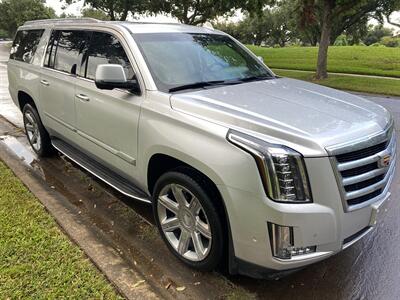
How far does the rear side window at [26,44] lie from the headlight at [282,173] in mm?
4260

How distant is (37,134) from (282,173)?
443 centimetres

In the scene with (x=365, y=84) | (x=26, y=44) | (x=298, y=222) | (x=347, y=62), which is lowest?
(x=347, y=62)

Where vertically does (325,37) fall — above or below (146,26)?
below

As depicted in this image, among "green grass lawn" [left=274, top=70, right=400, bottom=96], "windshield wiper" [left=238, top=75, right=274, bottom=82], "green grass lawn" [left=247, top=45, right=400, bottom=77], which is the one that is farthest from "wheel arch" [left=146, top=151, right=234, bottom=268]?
"green grass lawn" [left=247, top=45, right=400, bottom=77]

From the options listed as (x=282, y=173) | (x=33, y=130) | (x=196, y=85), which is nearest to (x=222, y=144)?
(x=282, y=173)

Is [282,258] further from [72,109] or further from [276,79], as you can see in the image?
[72,109]

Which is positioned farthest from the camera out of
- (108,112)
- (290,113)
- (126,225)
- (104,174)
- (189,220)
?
(104,174)

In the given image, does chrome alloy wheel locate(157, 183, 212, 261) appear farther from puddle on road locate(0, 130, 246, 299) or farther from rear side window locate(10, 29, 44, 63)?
rear side window locate(10, 29, 44, 63)

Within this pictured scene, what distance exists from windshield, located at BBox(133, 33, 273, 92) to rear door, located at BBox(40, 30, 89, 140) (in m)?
1.04

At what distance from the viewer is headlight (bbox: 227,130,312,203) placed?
239 cm

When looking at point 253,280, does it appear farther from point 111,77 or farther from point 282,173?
point 111,77

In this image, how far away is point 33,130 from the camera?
232 inches

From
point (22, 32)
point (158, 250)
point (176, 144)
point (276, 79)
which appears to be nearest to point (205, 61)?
point (276, 79)

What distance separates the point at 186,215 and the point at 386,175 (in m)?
1.53
